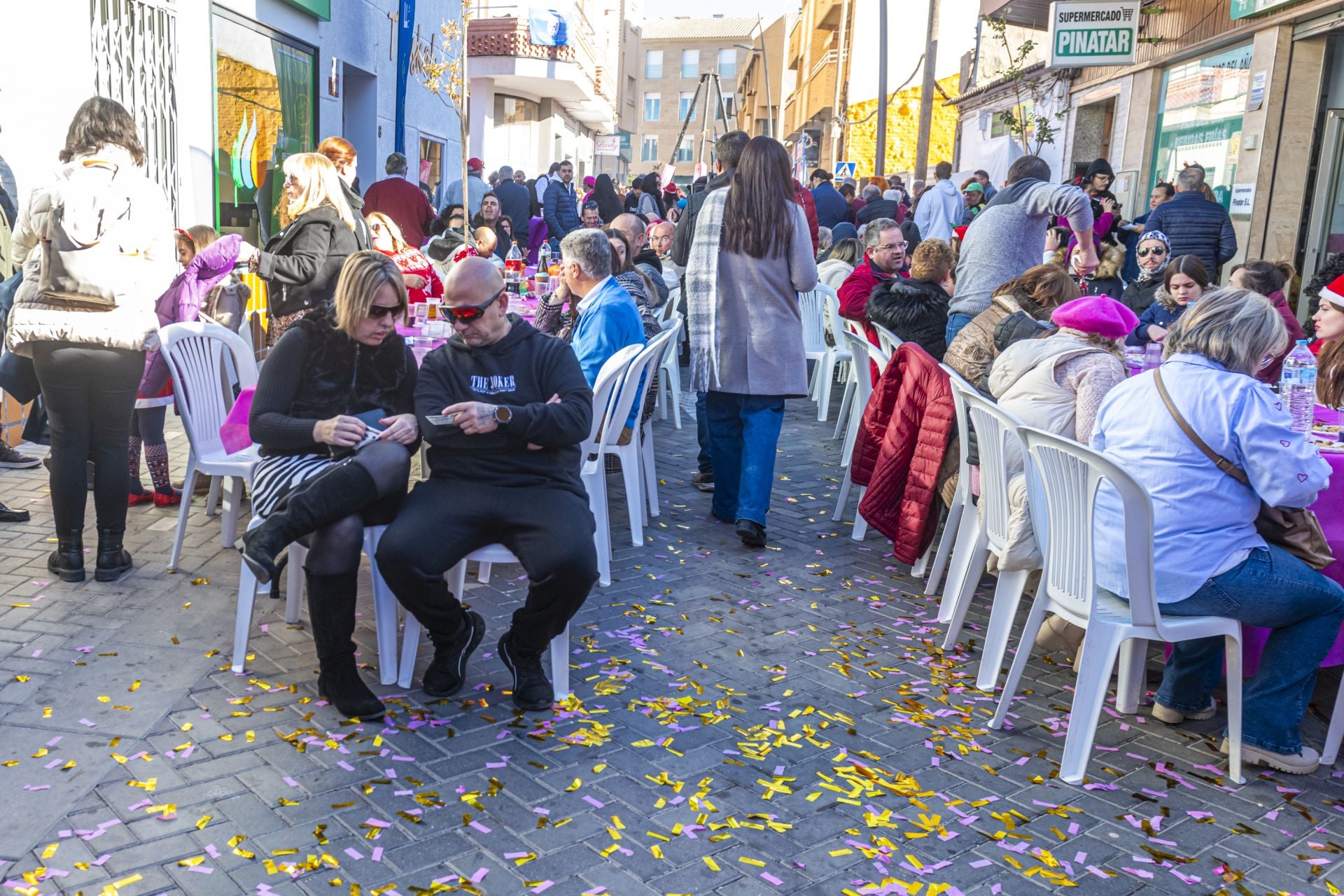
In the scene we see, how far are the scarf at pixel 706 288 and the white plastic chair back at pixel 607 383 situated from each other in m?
0.81

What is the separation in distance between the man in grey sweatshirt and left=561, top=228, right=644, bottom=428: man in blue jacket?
2199 millimetres

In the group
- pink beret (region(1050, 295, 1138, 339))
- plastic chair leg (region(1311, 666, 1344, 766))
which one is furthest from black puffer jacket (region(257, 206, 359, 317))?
plastic chair leg (region(1311, 666, 1344, 766))

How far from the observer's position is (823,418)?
9.45 m

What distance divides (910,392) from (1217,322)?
6.63ft

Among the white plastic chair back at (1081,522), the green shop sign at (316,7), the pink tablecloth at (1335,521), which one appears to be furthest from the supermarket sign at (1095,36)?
the white plastic chair back at (1081,522)

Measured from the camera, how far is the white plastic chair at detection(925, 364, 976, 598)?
4.84m

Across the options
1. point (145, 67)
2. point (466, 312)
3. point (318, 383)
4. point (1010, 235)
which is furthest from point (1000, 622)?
point (145, 67)

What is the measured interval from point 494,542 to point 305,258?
8.56 ft

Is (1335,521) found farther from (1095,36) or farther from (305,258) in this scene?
(1095,36)

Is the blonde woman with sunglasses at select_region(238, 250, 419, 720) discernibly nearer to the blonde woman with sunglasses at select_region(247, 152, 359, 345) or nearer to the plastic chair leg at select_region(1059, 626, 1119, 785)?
the blonde woman with sunglasses at select_region(247, 152, 359, 345)

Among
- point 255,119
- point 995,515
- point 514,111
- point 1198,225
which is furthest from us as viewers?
point 514,111

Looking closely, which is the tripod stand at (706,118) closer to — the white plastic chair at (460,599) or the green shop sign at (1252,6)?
the green shop sign at (1252,6)

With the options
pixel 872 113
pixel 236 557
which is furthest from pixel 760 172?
pixel 872 113

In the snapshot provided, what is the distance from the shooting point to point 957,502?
16.8 ft
